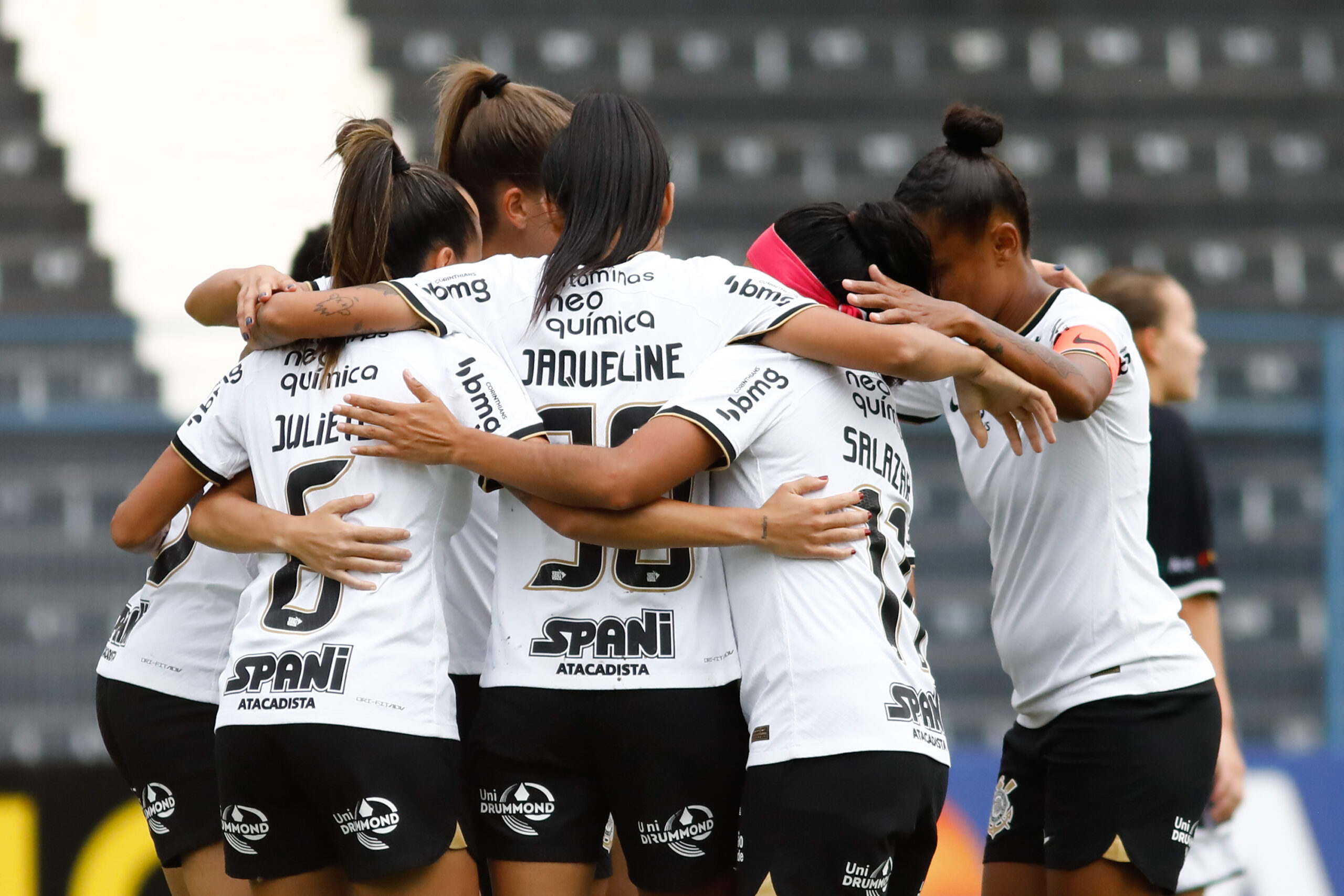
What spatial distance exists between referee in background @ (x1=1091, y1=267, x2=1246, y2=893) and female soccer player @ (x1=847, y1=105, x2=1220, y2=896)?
1.18m

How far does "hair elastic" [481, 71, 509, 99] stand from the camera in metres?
3.17

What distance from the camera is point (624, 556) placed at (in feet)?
8.13

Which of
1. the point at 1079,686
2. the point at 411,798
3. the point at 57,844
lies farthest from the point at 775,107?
the point at 411,798

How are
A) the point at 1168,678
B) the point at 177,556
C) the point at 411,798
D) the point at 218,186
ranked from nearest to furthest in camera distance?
the point at 411,798, the point at 1168,678, the point at 177,556, the point at 218,186

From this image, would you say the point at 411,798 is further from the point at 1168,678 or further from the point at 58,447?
the point at 58,447

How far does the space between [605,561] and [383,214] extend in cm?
74

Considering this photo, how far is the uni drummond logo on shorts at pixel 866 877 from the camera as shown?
2.32 m

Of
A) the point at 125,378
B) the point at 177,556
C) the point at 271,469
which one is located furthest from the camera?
the point at 125,378

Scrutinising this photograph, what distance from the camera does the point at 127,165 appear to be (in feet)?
29.6

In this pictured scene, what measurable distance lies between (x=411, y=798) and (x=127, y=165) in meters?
7.59

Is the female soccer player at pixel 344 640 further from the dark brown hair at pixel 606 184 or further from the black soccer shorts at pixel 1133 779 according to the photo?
the black soccer shorts at pixel 1133 779

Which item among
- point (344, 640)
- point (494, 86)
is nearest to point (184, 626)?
point (344, 640)

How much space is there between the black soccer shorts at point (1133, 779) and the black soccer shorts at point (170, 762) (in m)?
1.67

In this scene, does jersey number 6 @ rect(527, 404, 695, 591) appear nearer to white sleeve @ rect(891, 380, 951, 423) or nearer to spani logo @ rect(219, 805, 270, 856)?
spani logo @ rect(219, 805, 270, 856)
